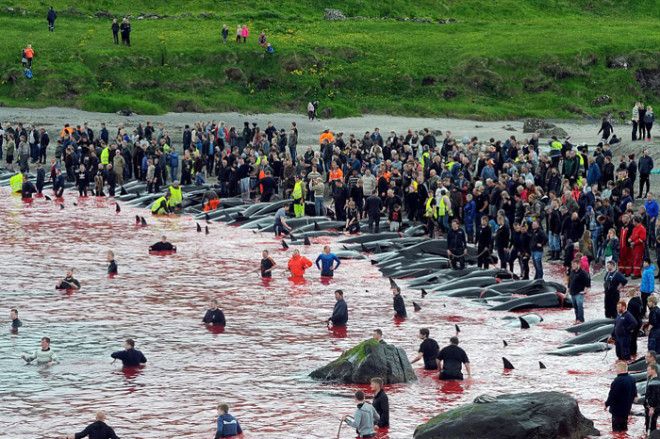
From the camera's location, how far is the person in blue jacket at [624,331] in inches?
1180

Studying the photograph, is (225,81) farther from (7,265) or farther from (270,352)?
(270,352)

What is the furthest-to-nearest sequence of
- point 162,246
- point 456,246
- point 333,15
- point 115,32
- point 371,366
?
point 333,15
point 115,32
point 162,246
point 456,246
point 371,366

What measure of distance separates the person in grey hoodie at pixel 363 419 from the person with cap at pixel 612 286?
970 cm

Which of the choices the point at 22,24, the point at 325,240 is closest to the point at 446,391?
the point at 325,240

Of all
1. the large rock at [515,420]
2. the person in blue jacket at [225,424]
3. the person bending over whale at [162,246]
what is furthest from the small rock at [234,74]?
the large rock at [515,420]

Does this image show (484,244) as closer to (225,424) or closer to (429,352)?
(429,352)

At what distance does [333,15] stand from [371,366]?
66.2m

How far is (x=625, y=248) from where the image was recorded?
128 feet

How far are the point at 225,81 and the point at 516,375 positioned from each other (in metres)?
51.1

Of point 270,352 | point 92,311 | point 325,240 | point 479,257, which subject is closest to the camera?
point 270,352

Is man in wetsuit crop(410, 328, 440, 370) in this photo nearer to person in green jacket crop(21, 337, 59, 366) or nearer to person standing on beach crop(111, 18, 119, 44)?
person in green jacket crop(21, 337, 59, 366)

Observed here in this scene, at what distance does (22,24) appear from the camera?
86750 millimetres

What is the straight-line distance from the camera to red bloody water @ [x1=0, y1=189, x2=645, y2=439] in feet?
92.9

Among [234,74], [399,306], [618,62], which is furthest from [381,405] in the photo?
[618,62]
